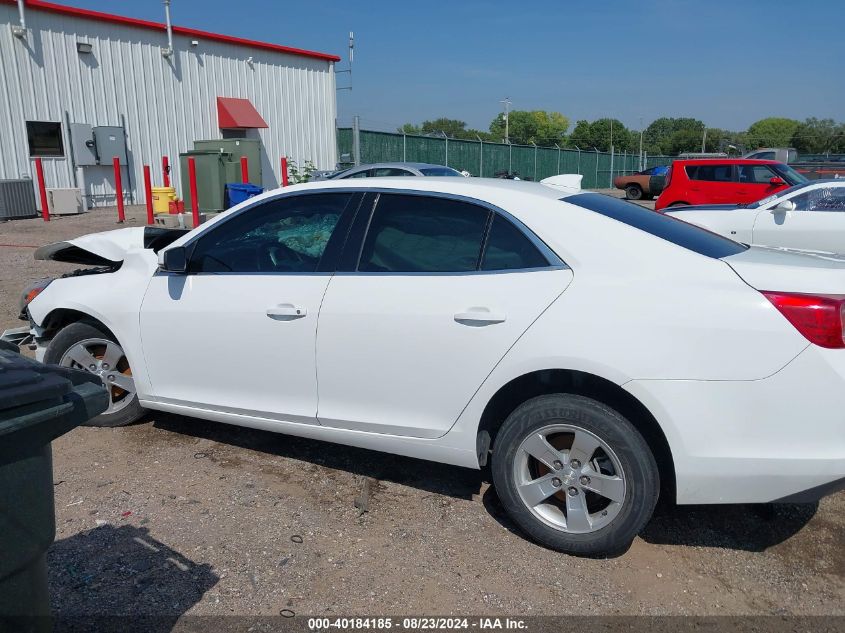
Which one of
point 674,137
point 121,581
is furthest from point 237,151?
point 674,137

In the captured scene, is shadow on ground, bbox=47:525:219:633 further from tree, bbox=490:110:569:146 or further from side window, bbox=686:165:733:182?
tree, bbox=490:110:569:146

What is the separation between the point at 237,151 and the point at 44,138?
4.94 meters

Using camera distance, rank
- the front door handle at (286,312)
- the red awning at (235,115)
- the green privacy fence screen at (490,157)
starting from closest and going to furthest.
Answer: the front door handle at (286,312) → the red awning at (235,115) → the green privacy fence screen at (490,157)

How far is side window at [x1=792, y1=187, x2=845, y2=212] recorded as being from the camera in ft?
30.1

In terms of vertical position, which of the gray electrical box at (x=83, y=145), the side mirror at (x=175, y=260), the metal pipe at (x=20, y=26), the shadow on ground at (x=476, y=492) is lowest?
the shadow on ground at (x=476, y=492)

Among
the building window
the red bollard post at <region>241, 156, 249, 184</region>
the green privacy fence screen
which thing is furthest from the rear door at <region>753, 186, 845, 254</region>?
the green privacy fence screen

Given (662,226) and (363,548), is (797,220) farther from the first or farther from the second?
(363,548)

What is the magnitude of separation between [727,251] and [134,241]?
365 centimetres

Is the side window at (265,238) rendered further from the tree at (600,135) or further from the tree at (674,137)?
the tree at (600,135)

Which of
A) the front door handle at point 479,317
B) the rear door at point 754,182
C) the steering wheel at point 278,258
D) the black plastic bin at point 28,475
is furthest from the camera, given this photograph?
the rear door at point 754,182

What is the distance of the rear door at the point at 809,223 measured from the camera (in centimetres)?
901

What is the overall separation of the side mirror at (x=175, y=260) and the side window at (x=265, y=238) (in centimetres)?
8

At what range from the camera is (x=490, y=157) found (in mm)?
32938

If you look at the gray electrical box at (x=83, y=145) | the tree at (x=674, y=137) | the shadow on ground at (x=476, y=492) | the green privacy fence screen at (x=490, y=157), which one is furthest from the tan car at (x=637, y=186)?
the tree at (x=674, y=137)
